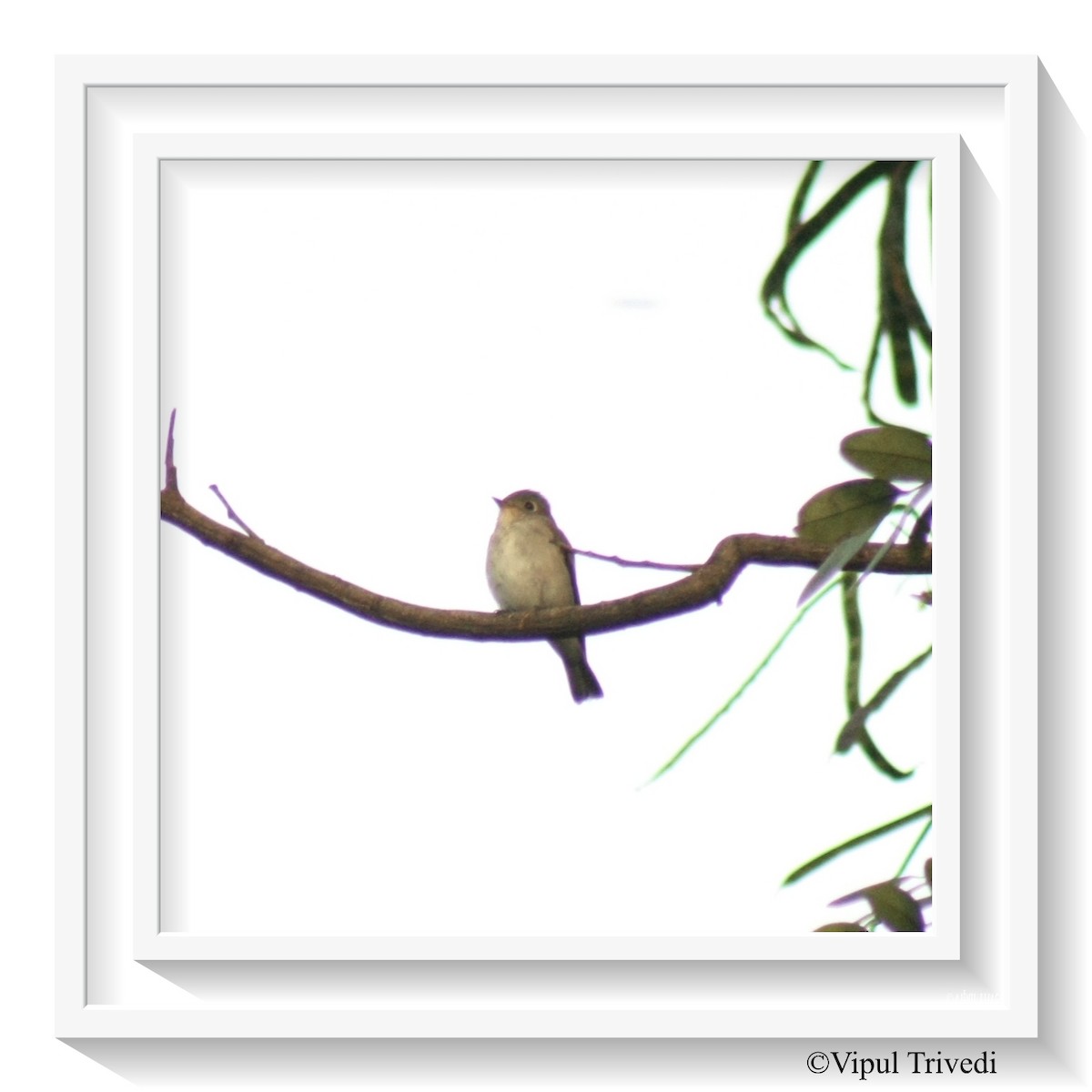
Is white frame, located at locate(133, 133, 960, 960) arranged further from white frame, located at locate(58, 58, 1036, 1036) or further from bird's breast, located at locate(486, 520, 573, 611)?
bird's breast, located at locate(486, 520, 573, 611)

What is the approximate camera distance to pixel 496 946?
5.38ft

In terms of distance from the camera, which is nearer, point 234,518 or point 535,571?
point 535,571

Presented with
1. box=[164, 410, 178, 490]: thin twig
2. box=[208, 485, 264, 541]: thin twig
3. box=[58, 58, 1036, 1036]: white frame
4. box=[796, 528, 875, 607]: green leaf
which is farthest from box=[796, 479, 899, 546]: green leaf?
box=[164, 410, 178, 490]: thin twig

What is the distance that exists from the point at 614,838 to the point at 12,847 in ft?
2.61

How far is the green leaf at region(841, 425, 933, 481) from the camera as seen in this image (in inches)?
65.8

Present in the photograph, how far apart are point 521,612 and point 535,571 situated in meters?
0.08

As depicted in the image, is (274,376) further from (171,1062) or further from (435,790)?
(171,1062)

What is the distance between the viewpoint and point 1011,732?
165 cm

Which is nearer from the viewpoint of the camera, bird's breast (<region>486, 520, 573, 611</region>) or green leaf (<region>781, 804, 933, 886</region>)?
bird's breast (<region>486, 520, 573, 611</region>)

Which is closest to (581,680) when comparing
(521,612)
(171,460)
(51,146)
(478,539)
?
(521,612)

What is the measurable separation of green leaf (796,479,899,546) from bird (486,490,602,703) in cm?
32

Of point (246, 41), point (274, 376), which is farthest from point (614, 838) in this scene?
point (246, 41)

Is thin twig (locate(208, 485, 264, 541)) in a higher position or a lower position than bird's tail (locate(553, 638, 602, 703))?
higher

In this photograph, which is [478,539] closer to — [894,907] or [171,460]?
[171,460]
